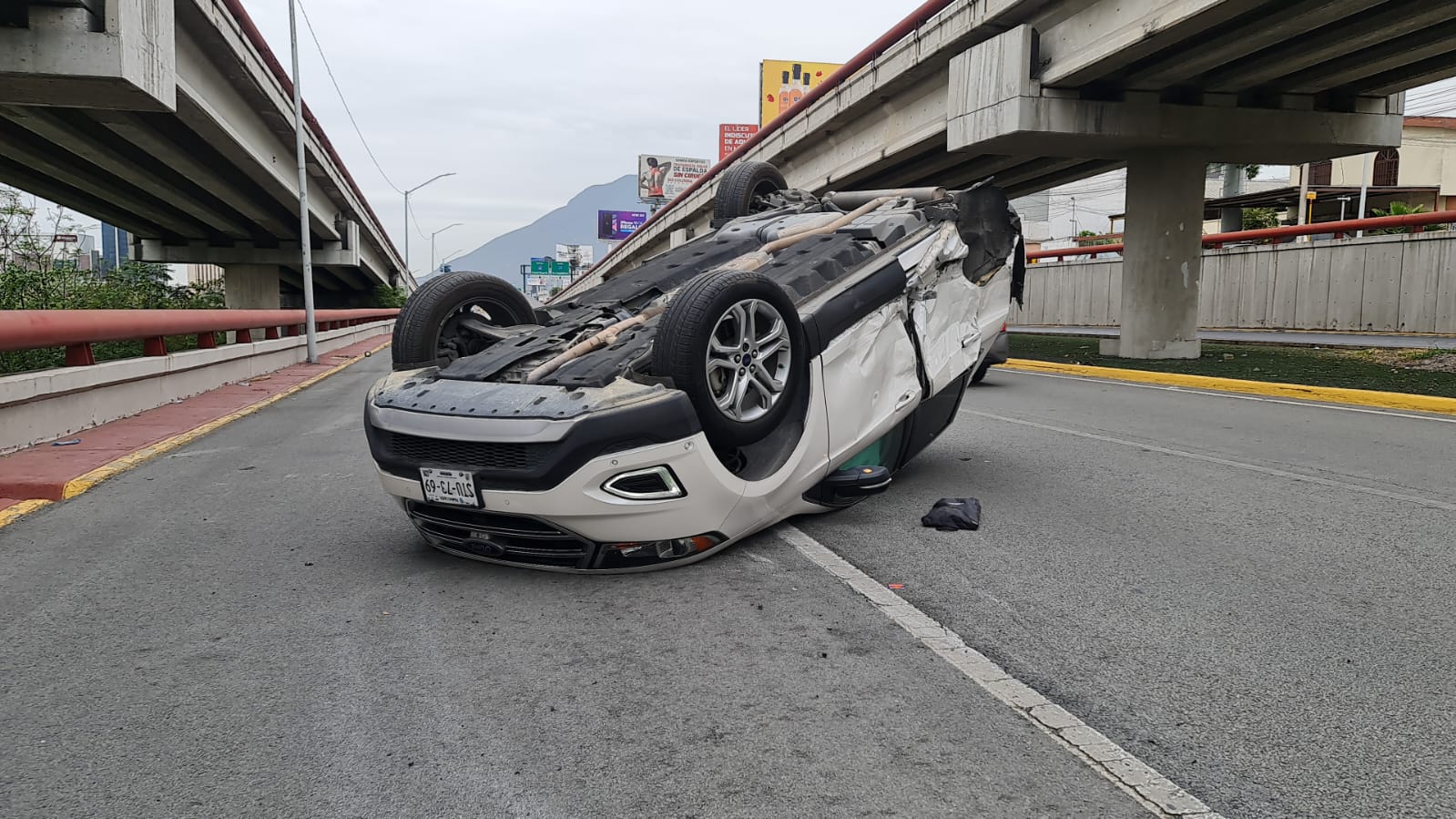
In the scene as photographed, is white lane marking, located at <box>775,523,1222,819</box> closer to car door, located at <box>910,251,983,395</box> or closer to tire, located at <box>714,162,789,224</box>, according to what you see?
car door, located at <box>910,251,983,395</box>

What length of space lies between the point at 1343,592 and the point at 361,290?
6270cm

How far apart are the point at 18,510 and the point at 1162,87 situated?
15459mm

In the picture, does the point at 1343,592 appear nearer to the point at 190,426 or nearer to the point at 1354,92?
the point at 190,426

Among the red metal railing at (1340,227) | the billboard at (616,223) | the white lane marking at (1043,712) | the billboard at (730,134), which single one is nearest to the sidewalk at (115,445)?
the white lane marking at (1043,712)

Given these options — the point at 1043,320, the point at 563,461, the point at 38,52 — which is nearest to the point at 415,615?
the point at 563,461

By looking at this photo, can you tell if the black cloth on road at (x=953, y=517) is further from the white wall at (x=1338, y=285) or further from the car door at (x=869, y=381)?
the white wall at (x=1338, y=285)

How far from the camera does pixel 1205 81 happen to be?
15.2 m

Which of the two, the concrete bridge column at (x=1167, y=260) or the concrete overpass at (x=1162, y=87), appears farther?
the concrete bridge column at (x=1167, y=260)

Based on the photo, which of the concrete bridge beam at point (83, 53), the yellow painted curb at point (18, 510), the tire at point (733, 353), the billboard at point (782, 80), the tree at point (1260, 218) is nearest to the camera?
the tire at point (733, 353)

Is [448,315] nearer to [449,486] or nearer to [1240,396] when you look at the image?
[449,486]

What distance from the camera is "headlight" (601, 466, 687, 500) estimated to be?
389 cm

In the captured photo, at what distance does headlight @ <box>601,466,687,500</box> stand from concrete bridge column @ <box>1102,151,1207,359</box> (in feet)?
47.9

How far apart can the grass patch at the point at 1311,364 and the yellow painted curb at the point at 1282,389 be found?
1.48 ft

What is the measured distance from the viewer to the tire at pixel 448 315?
4.96 m
